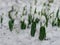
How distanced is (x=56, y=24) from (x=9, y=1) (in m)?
2.35

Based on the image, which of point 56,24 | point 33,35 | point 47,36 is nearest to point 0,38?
point 33,35

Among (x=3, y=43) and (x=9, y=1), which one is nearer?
(x=3, y=43)

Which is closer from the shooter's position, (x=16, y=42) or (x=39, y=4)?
(x=16, y=42)

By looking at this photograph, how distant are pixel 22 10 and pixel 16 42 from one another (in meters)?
1.81

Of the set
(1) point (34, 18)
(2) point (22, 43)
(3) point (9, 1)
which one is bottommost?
(2) point (22, 43)

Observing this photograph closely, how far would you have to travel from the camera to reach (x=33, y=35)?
13.5 feet

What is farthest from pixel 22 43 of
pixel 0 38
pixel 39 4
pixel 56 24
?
pixel 39 4

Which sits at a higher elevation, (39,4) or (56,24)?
(39,4)

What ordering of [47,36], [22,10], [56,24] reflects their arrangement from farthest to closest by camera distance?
[22,10]
[56,24]
[47,36]

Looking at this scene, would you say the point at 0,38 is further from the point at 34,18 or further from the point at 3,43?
the point at 34,18

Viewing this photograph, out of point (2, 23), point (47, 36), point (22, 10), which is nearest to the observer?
point (47, 36)

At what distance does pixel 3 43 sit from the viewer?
12.7ft

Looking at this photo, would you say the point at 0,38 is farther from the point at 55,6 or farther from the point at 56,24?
the point at 55,6

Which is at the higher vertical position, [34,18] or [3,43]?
[34,18]
